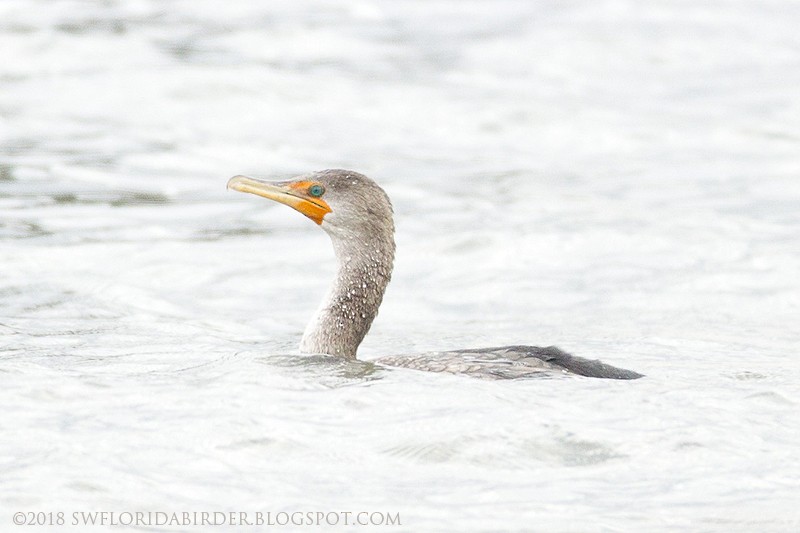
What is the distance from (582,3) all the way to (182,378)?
17.7m

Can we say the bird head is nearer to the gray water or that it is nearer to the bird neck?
the bird neck

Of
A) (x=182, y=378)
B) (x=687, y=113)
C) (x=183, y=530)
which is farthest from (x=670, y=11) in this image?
(x=183, y=530)

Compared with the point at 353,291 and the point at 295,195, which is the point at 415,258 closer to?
the point at 353,291

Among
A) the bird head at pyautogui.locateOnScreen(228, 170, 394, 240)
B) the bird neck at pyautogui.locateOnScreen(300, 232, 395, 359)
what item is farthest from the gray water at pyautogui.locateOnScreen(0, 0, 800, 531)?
the bird head at pyautogui.locateOnScreen(228, 170, 394, 240)

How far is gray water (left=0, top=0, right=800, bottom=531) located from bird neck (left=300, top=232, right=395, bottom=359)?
11.7 inches

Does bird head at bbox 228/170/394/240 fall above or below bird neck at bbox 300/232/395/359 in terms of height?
above

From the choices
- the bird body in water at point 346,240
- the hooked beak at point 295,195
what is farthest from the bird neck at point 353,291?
the hooked beak at point 295,195

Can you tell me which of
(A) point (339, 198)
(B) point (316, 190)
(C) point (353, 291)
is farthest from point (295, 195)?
(C) point (353, 291)

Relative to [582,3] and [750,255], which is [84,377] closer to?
[750,255]

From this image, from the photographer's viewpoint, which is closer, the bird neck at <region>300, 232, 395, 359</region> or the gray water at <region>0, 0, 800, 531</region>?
the gray water at <region>0, 0, 800, 531</region>

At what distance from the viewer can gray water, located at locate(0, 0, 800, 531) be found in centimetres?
718

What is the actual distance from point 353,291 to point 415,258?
4044mm

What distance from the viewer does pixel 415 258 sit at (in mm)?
13805

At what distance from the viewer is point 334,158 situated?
17.6 metres
